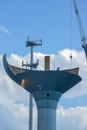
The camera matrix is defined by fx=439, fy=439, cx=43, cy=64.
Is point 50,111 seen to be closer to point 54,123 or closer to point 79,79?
point 54,123

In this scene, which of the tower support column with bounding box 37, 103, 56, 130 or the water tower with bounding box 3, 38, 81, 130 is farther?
the water tower with bounding box 3, 38, 81, 130

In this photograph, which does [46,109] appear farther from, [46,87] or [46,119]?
[46,87]

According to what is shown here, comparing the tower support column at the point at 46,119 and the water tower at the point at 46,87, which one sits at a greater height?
the water tower at the point at 46,87

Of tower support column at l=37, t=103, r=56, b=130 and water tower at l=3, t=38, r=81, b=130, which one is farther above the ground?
water tower at l=3, t=38, r=81, b=130

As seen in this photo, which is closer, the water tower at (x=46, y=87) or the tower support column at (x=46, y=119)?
the tower support column at (x=46, y=119)

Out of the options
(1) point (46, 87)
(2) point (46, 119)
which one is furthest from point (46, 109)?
(1) point (46, 87)

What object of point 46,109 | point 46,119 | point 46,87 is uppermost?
point 46,87

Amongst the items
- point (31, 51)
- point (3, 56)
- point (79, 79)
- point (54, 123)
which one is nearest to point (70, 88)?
point (79, 79)

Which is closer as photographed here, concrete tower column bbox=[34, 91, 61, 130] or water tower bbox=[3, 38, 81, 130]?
concrete tower column bbox=[34, 91, 61, 130]

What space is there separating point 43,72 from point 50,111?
7.29 m

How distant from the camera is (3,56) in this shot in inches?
3396

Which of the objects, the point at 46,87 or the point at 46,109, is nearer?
the point at 46,109

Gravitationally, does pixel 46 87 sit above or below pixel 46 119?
above

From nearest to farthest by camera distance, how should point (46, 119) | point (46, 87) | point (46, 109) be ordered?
point (46, 119)
point (46, 109)
point (46, 87)
